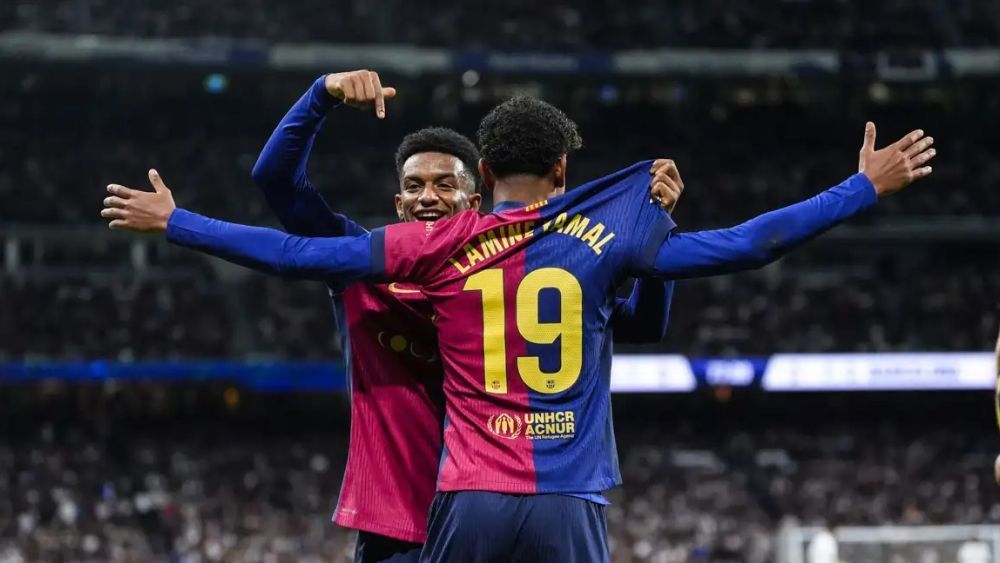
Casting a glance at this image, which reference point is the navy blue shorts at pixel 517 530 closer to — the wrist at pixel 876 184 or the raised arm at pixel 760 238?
the raised arm at pixel 760 238

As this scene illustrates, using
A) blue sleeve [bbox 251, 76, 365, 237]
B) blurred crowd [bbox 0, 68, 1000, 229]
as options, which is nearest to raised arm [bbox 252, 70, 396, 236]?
blue sleeve [bbox 251, 76, 365, 237]

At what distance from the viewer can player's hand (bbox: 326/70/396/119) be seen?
396cm

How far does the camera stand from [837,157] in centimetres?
3281

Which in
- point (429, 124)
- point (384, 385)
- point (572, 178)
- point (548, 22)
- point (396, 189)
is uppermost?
point (548, 22)

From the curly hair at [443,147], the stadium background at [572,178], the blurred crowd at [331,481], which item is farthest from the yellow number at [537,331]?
the stadium background at [572,178]

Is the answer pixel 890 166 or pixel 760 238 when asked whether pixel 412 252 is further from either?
pixel 890 166

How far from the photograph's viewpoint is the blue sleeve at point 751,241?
11.8ft

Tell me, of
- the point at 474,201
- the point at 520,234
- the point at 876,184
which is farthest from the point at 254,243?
the point at 876,184

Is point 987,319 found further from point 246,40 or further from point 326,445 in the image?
point 246,40

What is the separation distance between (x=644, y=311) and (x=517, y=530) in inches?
32.9

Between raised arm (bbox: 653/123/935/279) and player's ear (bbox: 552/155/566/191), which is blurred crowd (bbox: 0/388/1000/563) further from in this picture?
raised arm (bbox: 653/123/935/279)

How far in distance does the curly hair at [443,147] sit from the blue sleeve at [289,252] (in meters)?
0.79

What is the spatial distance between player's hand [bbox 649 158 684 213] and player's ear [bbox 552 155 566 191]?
0.25 metres

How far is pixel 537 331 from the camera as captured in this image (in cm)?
362
